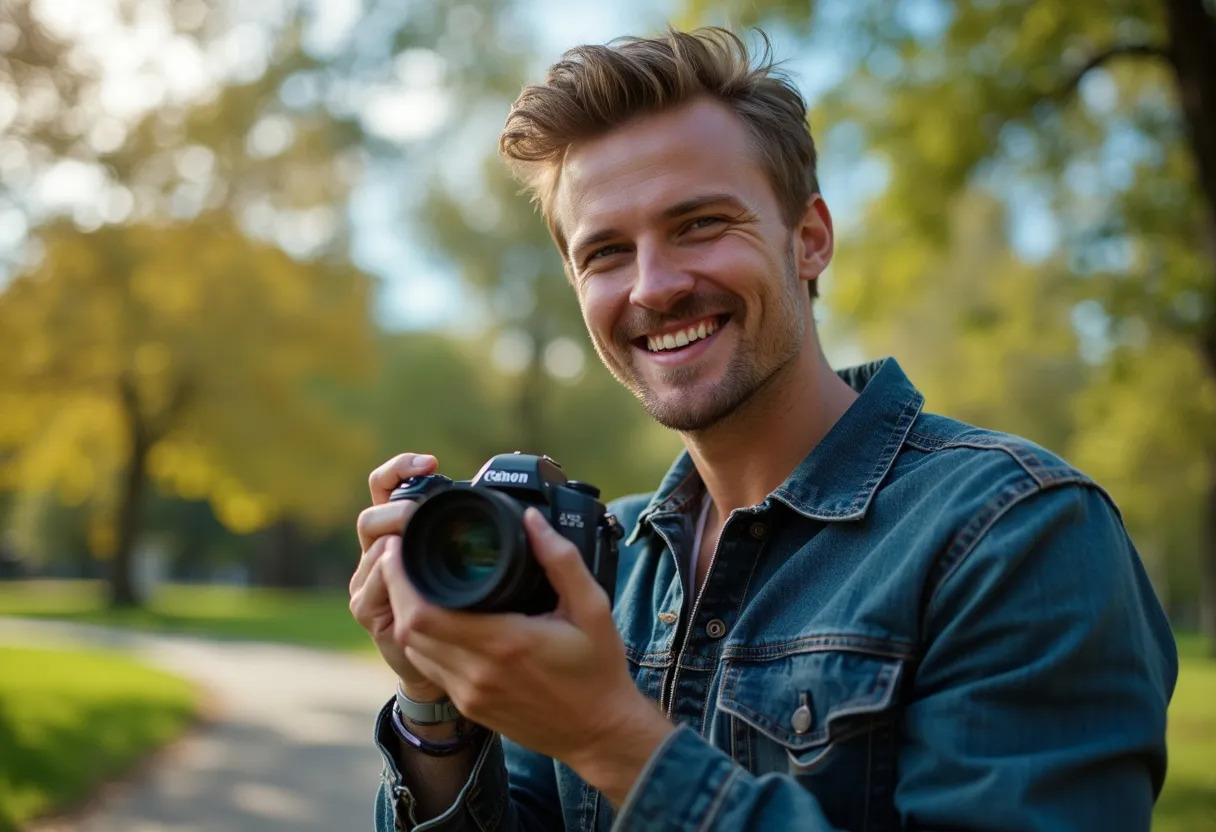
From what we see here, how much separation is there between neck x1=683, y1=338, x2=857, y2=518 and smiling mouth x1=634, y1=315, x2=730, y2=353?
15 centimetres

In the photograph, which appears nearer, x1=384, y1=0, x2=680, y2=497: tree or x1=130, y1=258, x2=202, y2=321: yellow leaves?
x1=130, y1=258, x2=202, y2=321: yellow leaves

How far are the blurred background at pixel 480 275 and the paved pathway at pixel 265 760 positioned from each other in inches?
18.0

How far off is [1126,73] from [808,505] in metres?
10.8

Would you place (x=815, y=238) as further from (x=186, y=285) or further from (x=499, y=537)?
(x=186, y=285)

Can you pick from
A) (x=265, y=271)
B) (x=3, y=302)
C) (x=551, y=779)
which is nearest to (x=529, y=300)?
(x=265, y=271)

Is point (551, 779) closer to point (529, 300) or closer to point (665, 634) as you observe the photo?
point (665, 634)

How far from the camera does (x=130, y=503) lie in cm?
2327

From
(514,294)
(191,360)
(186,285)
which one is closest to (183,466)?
(191,360)

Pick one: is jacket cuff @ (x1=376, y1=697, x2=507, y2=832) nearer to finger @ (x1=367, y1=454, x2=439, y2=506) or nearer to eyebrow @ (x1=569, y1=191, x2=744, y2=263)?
finger @ (x1=367, y1=454, x2=439, y2=506)

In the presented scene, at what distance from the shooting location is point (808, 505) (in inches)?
76.8

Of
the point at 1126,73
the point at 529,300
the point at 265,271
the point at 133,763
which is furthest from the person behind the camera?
the point at 529,300

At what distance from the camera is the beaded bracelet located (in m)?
2.01

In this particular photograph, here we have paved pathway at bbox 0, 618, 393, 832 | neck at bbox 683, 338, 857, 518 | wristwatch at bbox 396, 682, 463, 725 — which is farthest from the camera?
paved pathway at bbox 0, 618, 393, 832

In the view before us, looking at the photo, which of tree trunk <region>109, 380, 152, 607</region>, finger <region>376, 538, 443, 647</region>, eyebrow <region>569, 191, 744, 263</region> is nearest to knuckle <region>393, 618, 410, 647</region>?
finger <region>376, 538, 443, 647</region>
